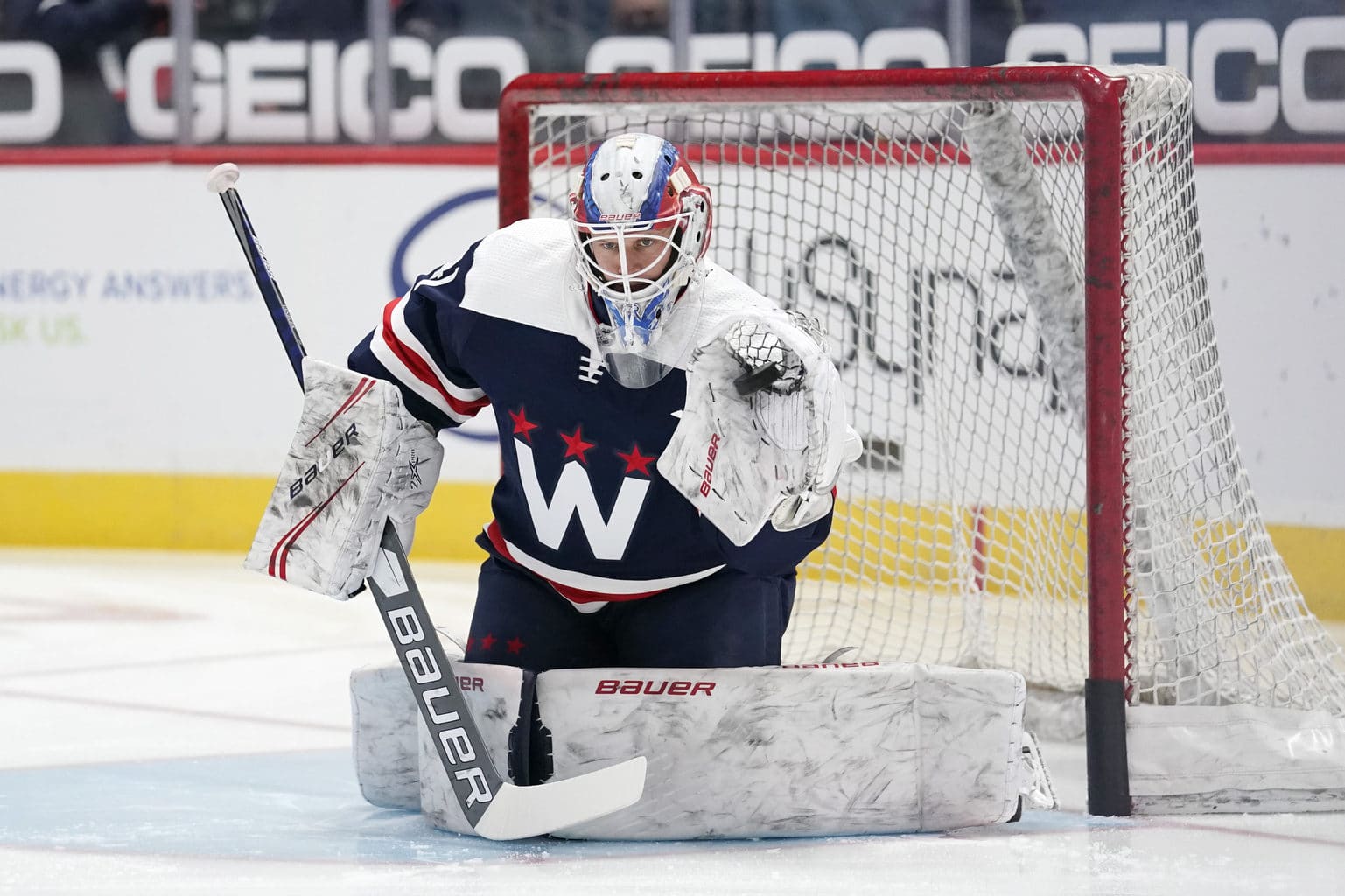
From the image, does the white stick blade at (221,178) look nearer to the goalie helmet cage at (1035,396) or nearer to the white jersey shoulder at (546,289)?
the white jersey shoulder at (546,289)

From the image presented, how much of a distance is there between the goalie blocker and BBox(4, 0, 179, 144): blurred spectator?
389 cm

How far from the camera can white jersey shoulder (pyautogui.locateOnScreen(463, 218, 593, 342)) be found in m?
2.21

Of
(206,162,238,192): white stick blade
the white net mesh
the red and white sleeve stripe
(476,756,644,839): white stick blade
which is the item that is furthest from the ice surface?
(206,162,238,192): white stick blade

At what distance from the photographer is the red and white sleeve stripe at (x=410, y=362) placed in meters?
2.31

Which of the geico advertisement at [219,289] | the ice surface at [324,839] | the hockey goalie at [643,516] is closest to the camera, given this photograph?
the ice surface at [324,839]

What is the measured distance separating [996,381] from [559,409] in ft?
4.87

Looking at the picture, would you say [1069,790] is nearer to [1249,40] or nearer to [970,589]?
[970,589]

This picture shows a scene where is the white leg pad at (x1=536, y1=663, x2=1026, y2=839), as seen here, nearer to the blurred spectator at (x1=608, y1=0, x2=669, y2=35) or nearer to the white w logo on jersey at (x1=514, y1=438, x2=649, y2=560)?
the white w logo on jersey at (x1=514, y1=438, x2=649, y2=560)

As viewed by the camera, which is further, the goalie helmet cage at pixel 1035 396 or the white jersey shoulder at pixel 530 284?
the goalie helmet cage at pixel 1035 396

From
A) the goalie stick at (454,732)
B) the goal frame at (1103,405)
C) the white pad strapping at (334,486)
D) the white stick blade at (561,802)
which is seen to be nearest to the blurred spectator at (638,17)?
the goal frame at (1103,405)

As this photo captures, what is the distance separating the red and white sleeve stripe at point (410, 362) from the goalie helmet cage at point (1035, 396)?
1.80 feet

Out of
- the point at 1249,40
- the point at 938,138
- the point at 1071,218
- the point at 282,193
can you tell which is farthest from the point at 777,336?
the point at 282,193

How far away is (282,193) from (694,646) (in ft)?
11.6

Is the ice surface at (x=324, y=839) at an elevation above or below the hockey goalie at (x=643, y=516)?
below
